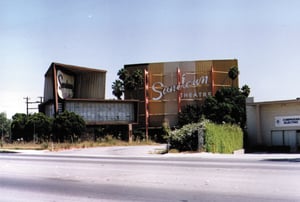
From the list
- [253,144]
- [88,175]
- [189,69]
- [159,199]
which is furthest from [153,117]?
[159,199]

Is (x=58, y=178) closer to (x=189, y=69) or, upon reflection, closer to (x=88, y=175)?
(x=88, y=175)

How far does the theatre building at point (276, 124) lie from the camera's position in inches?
2005

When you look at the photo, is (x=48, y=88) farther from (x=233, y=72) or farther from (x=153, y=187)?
(x=153, y=187)

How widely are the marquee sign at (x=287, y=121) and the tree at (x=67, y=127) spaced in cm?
2442

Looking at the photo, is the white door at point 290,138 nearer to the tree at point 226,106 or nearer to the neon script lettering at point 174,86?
the tree at point 226,106

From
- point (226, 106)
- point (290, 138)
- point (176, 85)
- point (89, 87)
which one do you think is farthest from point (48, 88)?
point (290, 138)

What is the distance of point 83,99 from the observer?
2753 inches

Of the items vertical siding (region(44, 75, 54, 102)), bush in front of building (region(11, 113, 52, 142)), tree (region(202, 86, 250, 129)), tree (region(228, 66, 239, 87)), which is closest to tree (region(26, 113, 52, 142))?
bush in front of building (region(11, 113, 52, 142))

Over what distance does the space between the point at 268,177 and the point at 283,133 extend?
38.1 meters

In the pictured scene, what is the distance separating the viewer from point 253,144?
53.5m

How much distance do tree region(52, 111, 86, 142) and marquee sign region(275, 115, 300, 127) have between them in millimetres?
24422

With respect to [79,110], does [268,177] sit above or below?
below

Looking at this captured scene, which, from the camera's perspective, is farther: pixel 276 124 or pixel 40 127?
pixel 40 127

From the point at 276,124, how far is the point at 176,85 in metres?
32.9
